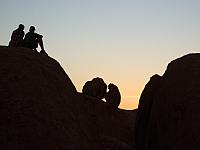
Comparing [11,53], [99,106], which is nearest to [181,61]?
[11,53]

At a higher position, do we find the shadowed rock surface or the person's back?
the person's back

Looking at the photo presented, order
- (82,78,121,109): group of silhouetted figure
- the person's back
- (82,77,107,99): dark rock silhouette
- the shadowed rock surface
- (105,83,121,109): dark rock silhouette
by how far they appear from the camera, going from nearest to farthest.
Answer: the shadowed rock surface → the person's back → (105,83,121,109): dark rock silhouette → (82,78,121,109): group of silhouetted figure → (82,77,107,99): dark rock silhouette

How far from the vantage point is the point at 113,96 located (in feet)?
127

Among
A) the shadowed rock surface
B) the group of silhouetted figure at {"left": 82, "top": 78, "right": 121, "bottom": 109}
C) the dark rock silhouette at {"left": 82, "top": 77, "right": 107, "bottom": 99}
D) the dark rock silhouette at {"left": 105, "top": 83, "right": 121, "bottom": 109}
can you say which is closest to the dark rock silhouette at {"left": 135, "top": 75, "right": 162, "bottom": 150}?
the shadowed rock surface

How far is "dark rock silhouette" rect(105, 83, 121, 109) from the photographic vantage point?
123 ft

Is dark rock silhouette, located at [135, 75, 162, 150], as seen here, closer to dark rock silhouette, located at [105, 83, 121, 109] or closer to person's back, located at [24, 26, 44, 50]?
person's back, located at [24, 26, 44, 50]

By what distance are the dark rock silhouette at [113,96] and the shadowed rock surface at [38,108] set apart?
22131 mm

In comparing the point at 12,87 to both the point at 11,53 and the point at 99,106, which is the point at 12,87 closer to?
the point at 11,53

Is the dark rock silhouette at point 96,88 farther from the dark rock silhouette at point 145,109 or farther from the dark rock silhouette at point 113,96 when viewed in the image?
the dark rock silhouette at point 145,109

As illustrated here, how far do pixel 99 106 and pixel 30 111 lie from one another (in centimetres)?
2225

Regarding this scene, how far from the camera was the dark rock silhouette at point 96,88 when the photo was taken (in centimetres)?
4047

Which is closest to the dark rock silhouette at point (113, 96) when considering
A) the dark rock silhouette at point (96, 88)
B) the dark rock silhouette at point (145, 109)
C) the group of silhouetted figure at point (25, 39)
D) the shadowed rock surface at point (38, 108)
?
the dark rock silhouette at point (96, 88)

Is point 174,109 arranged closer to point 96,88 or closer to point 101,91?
point 101,91

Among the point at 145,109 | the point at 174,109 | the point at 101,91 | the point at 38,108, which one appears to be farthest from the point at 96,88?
the point at 38,108
